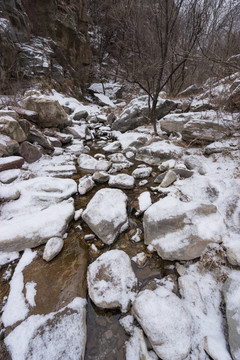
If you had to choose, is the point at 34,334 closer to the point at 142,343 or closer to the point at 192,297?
the point at 142,343

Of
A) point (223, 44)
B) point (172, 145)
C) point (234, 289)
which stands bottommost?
point (234, 289)

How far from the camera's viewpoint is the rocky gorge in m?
1.09

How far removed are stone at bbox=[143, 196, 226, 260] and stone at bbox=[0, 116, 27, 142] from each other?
308 cm

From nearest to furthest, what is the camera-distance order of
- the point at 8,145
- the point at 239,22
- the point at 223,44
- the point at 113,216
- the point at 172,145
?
the point at 113,216 < the point at 8,145 < the point at 172,145 < the point at 239,22 < the point at 223,44

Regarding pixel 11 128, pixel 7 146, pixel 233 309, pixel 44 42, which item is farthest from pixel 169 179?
pixel 44 42

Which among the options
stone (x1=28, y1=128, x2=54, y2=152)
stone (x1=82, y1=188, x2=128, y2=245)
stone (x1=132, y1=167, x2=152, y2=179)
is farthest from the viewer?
stone (x1=28, y1=128, x2=54, y2=152)

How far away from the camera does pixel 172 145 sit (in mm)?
3809

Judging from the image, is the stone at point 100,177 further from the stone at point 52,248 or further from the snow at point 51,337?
the snow at point 51,337

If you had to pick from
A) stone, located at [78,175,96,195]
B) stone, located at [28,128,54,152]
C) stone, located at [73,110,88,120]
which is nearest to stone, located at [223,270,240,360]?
stone, located at [78,175,96,195]

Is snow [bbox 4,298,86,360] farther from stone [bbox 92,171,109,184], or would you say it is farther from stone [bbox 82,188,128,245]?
stone [bbox 92,171,109,184]

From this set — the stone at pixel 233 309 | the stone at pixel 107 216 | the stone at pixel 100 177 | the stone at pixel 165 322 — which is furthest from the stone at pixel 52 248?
the stone at pixel 233 309

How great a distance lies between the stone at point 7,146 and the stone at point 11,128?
114mm

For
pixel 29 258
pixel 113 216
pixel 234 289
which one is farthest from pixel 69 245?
pixel 234 289

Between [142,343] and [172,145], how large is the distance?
11.7ft
